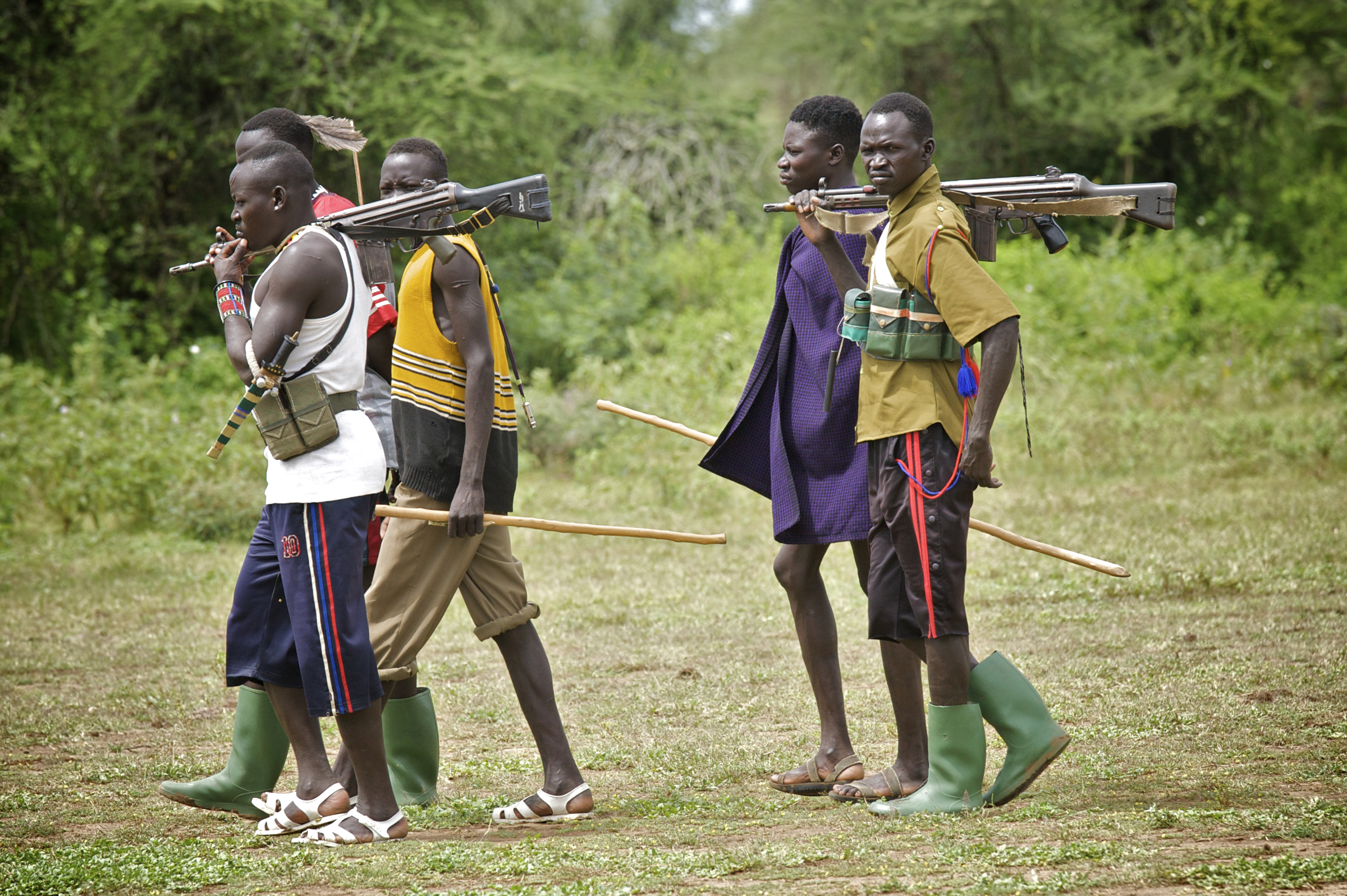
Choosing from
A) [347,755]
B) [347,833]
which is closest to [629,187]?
[347,755]

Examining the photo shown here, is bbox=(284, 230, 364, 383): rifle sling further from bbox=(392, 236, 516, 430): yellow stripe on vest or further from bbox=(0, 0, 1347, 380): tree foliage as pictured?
bbox=(0, 0, 1347, 380): tree foliage

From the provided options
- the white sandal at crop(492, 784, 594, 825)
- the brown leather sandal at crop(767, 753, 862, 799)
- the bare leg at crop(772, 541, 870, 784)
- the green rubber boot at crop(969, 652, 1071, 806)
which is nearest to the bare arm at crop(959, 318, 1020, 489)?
the green rubber boot at crop(969, 652, 1071, 806)

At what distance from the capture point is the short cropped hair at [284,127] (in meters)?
4.05

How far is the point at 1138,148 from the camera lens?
1950 cm

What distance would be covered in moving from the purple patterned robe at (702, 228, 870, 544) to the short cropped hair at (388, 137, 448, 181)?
1128 mm

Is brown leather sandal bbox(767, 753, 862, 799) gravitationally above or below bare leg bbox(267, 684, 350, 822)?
below

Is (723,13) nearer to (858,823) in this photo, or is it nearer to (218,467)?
(218,467)

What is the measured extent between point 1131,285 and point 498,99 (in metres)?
7.49

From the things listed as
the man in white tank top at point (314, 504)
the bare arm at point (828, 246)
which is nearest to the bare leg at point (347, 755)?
the man in white tank top at point (314, 504)

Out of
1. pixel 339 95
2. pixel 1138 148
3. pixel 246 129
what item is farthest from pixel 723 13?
pixel 246 129

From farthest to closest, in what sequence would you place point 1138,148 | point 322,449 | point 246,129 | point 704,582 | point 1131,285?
point 1138,148 < point 1131,285 < point 704,582 < point 246,129 < point 322,449

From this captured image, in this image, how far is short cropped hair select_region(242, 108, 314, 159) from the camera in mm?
4055

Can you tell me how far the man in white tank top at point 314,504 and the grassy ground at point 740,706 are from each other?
237 mm

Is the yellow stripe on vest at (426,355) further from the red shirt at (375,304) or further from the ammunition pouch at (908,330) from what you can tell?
the ammunition pouch at (908,330)
